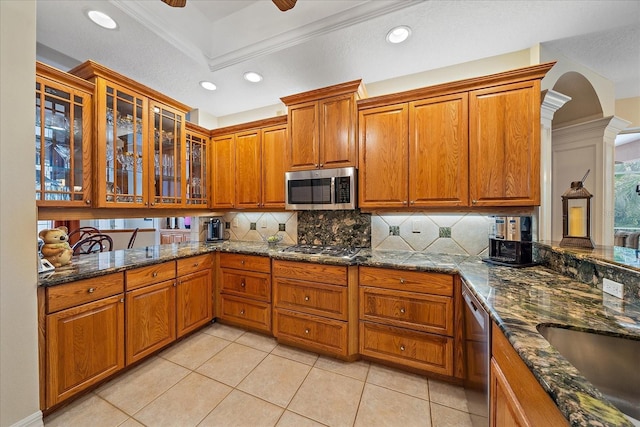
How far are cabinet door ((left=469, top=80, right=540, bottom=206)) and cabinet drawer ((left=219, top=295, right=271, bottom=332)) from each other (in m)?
2.17

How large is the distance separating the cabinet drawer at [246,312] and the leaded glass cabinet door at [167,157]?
1.24 meters

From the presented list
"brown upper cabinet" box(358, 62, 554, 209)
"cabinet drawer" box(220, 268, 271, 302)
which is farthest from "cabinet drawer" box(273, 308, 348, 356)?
"brown upper cabinet" box(358, 62, 554, 209)

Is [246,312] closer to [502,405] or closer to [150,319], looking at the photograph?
[150,319]

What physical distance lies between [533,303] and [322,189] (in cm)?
172

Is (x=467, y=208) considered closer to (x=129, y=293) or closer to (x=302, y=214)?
(x=302, y=214)

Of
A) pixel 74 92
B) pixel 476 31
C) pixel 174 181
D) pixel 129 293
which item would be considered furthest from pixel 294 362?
pixel 476 31

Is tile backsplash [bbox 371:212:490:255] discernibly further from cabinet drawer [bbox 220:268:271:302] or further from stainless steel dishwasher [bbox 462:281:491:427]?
cabinet drawer [bbox 220:268:271:302]

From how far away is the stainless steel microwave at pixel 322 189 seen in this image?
2281 mm

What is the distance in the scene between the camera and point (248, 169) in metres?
2.89

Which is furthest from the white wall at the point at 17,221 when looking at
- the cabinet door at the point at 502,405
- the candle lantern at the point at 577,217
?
the candle lantern at the point at 577,217

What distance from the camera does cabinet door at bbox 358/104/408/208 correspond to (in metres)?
2.17

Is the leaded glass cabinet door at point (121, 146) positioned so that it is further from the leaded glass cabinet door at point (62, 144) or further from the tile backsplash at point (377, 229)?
the tile backsplash at point (377, 229)

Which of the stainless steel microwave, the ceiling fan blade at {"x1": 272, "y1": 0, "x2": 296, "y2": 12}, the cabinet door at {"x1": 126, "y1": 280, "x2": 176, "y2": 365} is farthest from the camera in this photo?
the stainless steel microwave

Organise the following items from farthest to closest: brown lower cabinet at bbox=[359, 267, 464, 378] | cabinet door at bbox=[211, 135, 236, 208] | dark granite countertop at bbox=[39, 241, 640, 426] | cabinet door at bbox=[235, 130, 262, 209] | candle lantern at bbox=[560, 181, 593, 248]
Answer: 1. cabinet door at bbox=[211, 135, 236, 208]
2. cabinet door at bbox=[235, 130, 262, 209]
3. brown lower cabinet at bbox=[359, 267, 464, 378]
4. candle lantern at bbox=[560, 181, 593, 248]
5. dark granite countertop at bbox=[39, 241, 640, 426]
